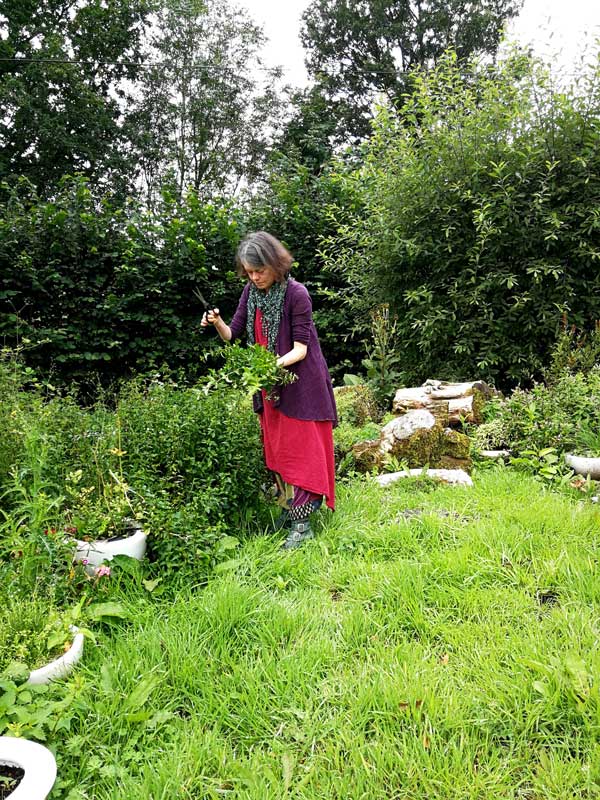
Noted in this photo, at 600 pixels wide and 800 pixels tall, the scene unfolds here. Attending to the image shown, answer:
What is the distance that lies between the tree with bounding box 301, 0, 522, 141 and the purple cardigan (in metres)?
17.2

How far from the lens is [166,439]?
2.89 metres

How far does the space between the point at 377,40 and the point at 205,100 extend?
26.3ft

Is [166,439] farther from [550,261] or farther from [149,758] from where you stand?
[550,261]

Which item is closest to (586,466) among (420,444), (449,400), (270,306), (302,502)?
(420,444)

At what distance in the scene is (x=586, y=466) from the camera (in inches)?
143

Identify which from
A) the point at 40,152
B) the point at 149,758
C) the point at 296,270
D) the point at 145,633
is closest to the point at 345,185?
the point at 296,270

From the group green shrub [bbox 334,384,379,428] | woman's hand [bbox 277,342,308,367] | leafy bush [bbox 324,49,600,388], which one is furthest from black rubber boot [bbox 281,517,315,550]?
leafy bush [bbox 324,49,600,388]

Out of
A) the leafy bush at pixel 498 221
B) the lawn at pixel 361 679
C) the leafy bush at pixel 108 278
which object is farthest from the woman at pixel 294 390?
the leafy bush at pixel 108 278

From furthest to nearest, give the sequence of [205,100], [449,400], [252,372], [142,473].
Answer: [205,100]
[449,400]
[252,372]
[142,473]

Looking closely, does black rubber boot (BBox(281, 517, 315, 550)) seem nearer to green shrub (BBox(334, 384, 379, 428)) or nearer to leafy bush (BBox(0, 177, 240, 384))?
green shrub (BBox(334, 384, 379, 428))

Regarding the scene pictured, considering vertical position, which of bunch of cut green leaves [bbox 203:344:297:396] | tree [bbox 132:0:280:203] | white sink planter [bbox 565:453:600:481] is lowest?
white sink planter [bbox 565:453:600:481]

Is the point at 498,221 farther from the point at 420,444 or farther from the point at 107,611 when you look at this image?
the point at 107,611

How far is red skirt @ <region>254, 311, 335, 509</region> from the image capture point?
3.05 metres

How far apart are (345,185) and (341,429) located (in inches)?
165
